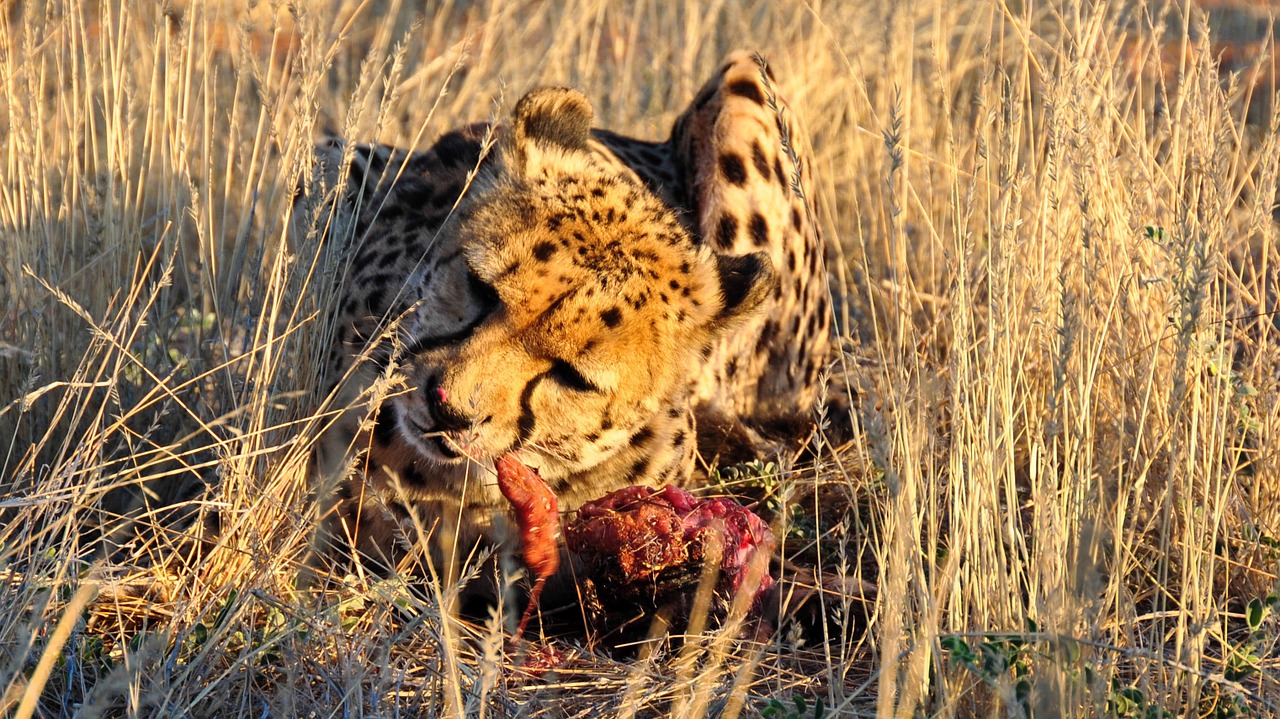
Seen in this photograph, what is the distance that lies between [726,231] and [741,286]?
71 cm

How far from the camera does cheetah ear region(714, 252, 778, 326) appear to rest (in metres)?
3.09

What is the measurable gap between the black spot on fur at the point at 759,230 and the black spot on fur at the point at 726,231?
2.4 inches

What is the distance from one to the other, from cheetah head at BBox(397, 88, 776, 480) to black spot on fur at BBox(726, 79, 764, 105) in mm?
866

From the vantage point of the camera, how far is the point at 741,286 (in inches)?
122

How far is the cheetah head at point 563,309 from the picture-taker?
9.05 feet

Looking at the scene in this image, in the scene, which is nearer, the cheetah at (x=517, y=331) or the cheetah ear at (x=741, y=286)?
the cheetah at (x=517, y=331)

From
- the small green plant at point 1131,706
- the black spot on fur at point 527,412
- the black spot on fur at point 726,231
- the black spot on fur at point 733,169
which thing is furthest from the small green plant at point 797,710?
the black spot on fur at point 733,169

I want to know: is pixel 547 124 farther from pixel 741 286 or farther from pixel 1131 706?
pixel 1131 706

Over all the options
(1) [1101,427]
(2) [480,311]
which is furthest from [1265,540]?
(2) [480,311]

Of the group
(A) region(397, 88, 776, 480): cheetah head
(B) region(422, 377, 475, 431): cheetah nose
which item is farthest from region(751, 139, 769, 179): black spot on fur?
(B) region(422, 377, 475, 431): cheetah nose

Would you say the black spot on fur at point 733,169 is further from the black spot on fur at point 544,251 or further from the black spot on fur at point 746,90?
the black spot on fur at point 544,251

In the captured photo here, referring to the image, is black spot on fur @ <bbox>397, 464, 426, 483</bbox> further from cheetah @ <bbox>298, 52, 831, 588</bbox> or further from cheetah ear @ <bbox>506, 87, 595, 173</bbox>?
cheetah ear @ <bbox>506, 87, 595, 173</bbox>

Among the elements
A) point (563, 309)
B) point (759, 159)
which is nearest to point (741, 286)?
point (563, 309)

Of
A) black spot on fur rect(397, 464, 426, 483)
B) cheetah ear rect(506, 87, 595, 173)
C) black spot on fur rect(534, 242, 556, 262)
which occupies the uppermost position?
cheetah ear rect(506, 87, 595, 173)
